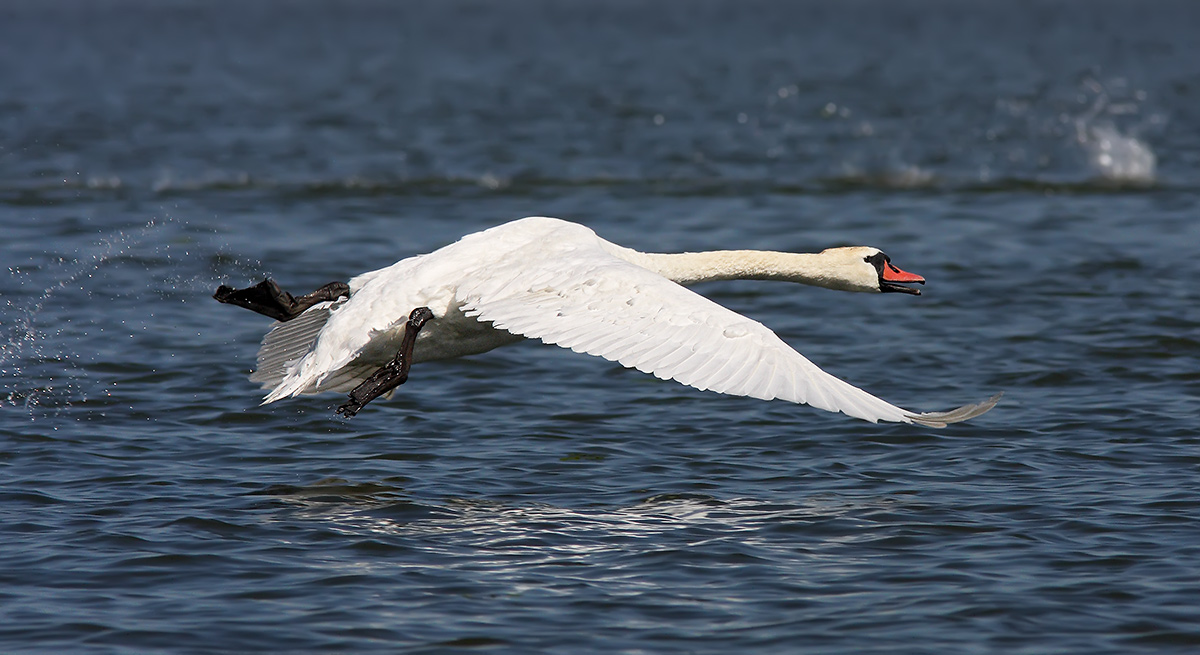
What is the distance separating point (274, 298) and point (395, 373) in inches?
40.3

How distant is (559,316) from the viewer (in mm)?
7832

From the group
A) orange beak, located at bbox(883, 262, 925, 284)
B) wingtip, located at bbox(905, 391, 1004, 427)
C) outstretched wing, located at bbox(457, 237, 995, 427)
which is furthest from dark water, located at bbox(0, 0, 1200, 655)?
orange beak, located at bbox(883, 262, 925, 284)

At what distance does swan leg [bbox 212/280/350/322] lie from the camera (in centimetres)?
894

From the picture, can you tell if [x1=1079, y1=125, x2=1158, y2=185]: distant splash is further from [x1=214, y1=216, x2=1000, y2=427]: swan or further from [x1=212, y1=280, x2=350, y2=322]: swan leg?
[x1=212, y1=280, x2=350, y2=322]: swan leg

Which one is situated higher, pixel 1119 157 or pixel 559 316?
pixel 1119 157

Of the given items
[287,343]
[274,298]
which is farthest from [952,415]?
[287,343]

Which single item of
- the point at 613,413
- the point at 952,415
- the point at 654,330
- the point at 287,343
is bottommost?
the point at 613,413

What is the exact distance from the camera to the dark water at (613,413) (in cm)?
683

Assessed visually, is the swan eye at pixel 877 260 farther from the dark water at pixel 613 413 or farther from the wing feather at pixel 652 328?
the wing feather at pixel 652 328

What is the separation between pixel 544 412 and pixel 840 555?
3.33 m

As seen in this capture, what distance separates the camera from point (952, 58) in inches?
1531

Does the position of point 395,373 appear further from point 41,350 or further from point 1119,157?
point 1119,157

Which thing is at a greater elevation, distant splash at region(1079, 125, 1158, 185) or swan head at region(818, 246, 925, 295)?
distant splash at region(1079, 125, 1158, 185)

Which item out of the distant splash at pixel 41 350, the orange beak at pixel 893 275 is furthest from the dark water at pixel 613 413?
the orange beak at pixel 893 275
